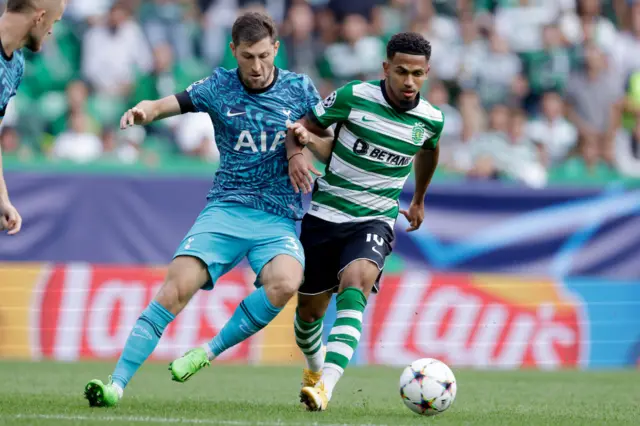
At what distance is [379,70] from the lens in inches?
634

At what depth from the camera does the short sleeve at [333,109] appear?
7.47 m

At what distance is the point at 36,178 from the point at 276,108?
615cm

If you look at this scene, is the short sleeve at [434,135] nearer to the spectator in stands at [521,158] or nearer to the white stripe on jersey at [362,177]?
the white stripe on jersey at [362,177]

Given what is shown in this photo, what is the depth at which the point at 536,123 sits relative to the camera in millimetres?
15930

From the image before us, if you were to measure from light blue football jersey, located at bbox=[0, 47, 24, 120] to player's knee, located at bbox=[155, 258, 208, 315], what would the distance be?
1394 mm

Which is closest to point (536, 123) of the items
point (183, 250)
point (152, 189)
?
point (152, 189)

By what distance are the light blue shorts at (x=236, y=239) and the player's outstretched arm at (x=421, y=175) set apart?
114cm

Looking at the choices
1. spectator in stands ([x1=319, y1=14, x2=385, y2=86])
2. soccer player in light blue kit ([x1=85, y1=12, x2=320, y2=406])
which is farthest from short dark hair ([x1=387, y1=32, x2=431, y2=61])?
spectator in stands ([x1=319, y1=14, x2=385, y2=86])

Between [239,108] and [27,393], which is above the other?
[239,108]

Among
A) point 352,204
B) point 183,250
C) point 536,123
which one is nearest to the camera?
point 183,250

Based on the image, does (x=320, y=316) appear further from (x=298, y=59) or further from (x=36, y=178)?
(x=298, y=59)

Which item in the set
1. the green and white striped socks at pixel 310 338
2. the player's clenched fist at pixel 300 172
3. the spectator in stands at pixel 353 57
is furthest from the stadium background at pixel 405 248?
the player's clenched fist at pixel 300 172

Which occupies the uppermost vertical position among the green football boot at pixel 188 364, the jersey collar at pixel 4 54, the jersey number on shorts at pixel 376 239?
the jersey collar at pixel 4 54

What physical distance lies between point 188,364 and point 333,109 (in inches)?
75.8
